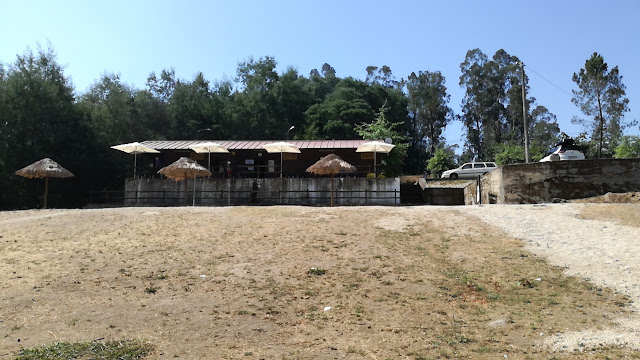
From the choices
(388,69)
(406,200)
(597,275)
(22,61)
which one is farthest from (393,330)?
(388,69)

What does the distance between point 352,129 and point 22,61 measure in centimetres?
Answer: 2807

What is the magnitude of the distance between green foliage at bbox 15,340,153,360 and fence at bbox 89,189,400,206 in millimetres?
17846

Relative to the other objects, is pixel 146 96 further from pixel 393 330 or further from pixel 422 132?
pixel 393 330

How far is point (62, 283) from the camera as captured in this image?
8.51 metres

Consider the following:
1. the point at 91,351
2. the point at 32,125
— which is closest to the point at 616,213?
the point at 91,351

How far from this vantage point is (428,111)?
193 ft

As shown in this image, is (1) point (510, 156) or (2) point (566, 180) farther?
(1) point (510, 156)

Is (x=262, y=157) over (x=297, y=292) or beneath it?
over

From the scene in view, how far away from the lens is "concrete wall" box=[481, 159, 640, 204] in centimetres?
1700

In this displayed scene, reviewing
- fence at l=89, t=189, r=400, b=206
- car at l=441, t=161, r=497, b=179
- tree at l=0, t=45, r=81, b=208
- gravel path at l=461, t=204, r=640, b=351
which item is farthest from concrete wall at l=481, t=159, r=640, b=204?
tree at l=0, t=45, r=81, b=208

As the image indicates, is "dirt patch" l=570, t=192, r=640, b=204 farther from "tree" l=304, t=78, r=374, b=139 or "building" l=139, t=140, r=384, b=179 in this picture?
"tree" l=304, t=78, r=374, b=139

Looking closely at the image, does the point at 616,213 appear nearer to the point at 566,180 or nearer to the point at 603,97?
the point at 566,180

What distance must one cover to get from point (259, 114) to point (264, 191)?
75.0 ft

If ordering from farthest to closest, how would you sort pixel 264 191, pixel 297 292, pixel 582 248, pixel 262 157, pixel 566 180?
pixel 262 157, pixel 264 191, pixel 566 180, pixel 582 248, pixel 297 292
